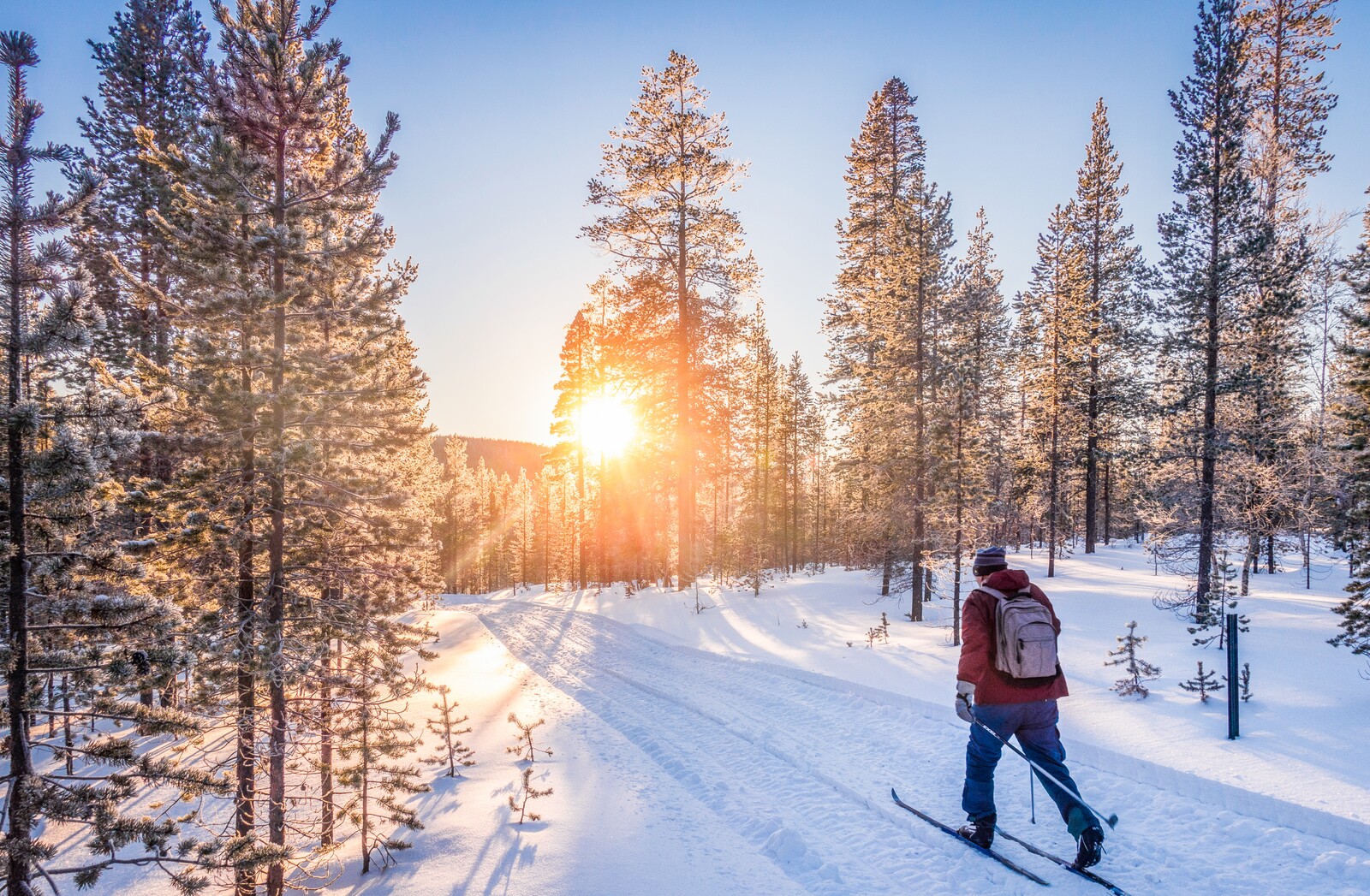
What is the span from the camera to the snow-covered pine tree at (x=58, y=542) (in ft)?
16.0

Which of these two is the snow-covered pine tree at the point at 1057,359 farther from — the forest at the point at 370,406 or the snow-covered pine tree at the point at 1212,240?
the snow-covered pine tree at the point at 1212,240

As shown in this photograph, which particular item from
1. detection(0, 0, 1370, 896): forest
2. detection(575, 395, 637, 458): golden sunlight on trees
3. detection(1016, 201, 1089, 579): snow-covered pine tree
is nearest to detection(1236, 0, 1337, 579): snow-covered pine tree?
detection(0, 0, 1370, 896): forest

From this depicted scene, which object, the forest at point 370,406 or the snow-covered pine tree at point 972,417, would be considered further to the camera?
the snow-covered pine tree at point 972,417

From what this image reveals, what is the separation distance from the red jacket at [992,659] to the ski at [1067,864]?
118 centimetres

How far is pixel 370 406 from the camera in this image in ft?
28.7

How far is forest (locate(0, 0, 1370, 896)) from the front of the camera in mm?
5445

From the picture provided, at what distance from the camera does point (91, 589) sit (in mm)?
6059

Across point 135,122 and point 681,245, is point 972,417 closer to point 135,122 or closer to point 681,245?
point 681,245

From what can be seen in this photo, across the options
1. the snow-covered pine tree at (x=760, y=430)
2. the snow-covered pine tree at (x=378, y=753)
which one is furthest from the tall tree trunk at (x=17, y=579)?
the snow-covered pine tree at (x=760, y=430)

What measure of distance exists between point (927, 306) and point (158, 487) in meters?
19.1

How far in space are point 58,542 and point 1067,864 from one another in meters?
9.19

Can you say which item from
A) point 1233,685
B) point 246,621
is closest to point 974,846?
point 1233,685

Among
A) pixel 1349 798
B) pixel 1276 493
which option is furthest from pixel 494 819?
pixel 1276 493

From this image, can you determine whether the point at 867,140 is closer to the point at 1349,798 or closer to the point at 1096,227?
the point at 1096,227
